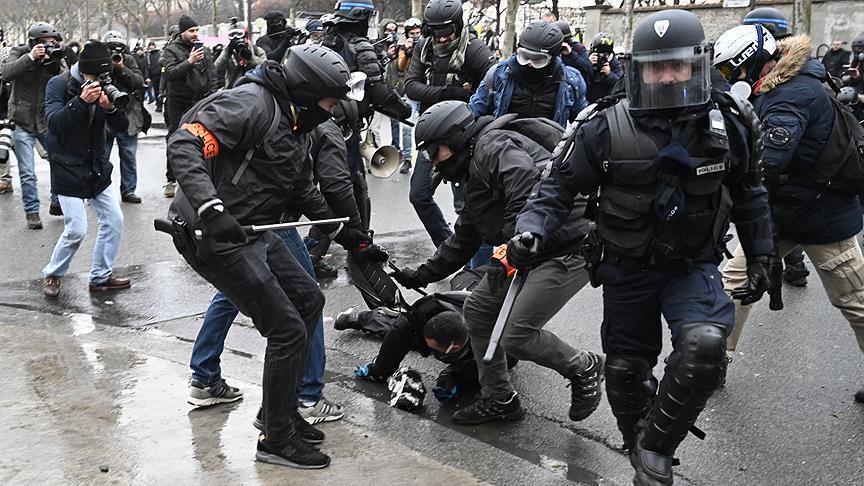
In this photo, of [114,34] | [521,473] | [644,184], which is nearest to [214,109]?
[644,184]

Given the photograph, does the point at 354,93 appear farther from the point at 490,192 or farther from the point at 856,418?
the point at 856,418

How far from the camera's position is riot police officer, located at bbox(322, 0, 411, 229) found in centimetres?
762

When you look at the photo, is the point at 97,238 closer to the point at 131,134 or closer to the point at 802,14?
the point at 131,134

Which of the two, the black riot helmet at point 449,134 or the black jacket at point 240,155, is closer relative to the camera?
the black jacket at point 240,155

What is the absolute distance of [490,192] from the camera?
466 cm

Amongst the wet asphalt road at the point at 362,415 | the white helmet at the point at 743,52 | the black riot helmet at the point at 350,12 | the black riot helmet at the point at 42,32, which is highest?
the black riot helmet at the point at 350,12

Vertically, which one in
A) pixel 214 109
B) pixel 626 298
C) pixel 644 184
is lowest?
pixel 626 298

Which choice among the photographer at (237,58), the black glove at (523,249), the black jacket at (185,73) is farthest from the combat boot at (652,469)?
the black jacket at (185,73)

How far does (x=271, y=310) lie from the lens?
Answer: 3.97m

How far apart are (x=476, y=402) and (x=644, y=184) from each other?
1688 mm

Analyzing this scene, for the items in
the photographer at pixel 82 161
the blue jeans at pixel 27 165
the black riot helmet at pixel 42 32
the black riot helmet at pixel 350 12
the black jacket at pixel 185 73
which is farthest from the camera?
the black jacket at pixel 185 73

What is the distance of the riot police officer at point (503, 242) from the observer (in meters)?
4.47

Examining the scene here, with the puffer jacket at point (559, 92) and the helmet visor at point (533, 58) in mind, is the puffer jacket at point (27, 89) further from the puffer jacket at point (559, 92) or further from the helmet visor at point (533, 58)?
the helmet visor at point (533, 58)

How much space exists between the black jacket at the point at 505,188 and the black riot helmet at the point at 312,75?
32.3 inches
